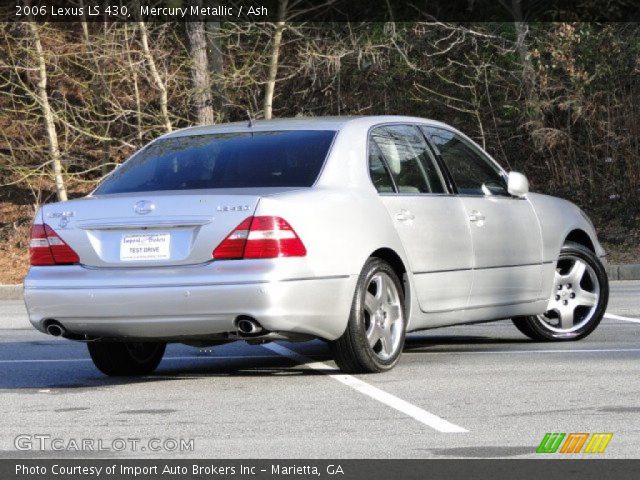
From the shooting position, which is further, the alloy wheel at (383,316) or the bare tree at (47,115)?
the bare tree at (47,115)

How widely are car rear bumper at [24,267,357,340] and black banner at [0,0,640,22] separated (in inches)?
640

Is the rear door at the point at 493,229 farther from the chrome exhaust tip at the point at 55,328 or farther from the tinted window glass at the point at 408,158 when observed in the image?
the chrome exhaust tip at the point at 55,328

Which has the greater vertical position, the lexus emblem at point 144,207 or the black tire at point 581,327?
the lexus emblem at point 144,207

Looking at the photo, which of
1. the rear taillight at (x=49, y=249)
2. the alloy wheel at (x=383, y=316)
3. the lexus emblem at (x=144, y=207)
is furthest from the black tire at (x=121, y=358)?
the alloy wheel at (x=383, y=316)

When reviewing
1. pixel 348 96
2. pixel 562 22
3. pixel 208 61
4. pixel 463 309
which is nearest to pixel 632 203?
pixel 562 22

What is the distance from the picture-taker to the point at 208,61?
2605cm

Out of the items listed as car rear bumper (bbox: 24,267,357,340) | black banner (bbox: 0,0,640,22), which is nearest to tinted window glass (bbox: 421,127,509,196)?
car rear bumper (bbox: 24,267,357,340)

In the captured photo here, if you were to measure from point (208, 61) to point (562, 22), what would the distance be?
632cm

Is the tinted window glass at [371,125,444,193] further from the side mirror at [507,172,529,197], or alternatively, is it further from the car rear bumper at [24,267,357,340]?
the car rear bumper at [24,267,357,340]

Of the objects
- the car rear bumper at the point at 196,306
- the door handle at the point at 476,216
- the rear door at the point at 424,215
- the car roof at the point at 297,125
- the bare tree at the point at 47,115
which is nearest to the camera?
the car rear bumper at the point at 196,306

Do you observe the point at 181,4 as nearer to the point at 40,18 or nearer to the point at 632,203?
the point at 40,18

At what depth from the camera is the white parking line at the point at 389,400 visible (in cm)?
738
